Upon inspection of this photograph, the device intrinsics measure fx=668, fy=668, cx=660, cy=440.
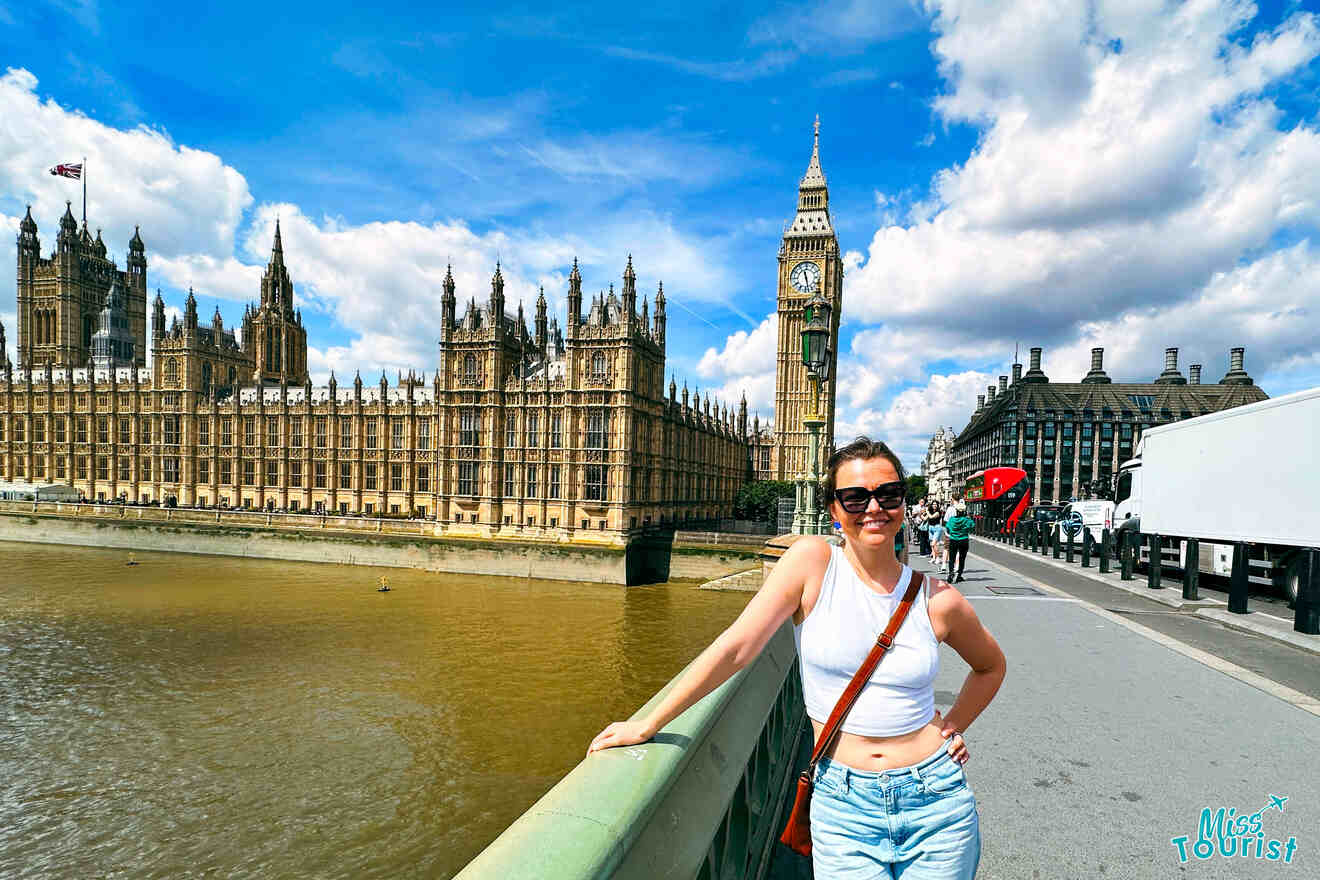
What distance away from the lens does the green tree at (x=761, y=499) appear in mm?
69188

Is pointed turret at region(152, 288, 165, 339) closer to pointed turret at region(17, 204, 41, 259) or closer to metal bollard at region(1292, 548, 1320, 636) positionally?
pointed turret at region(17, 204, 41, 259)

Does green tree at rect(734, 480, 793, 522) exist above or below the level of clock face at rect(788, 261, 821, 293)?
below

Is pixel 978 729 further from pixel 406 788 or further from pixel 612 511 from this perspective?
pixel 612 511

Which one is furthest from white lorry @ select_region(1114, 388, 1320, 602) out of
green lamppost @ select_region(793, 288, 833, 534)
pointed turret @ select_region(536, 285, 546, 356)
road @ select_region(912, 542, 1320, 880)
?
pointed turret @ select_region(536, 285, 546, 356)

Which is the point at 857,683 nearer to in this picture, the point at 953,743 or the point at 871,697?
the point at 871,697

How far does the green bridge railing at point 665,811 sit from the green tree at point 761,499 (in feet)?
211

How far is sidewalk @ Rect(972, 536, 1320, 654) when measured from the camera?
10622 millimetres

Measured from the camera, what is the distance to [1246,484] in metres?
17.6

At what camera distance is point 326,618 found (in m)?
32.9

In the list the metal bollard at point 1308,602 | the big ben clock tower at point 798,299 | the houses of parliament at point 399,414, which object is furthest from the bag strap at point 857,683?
the big ben clock tower at point 798,299

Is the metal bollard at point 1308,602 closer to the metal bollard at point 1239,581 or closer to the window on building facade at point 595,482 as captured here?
the metal bollard at point 1239,581

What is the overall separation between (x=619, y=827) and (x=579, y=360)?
47543mm

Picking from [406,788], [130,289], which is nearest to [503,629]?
[406,788]

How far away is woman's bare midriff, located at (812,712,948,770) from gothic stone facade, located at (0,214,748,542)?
45.0 m
